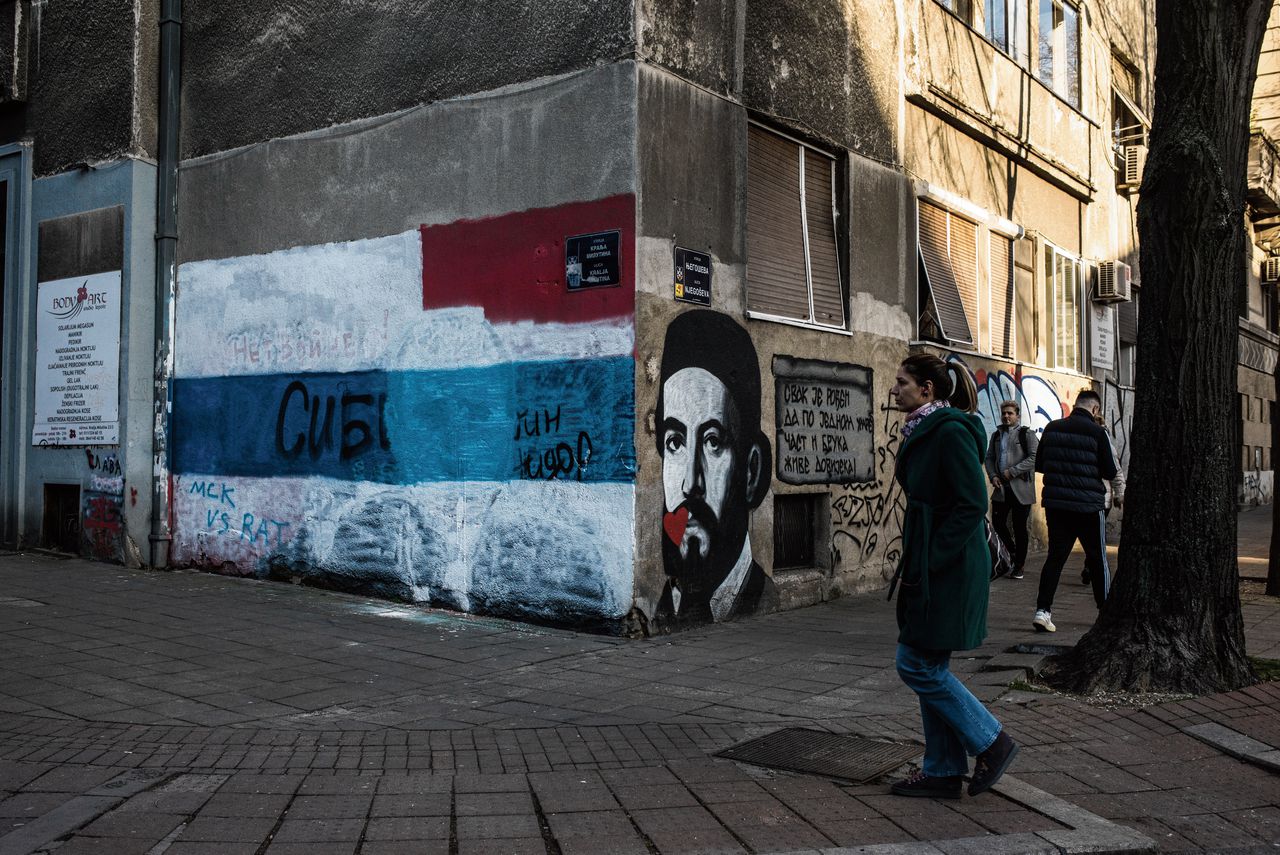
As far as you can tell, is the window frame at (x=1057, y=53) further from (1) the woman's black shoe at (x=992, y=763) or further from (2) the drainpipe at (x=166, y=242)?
(1) the woman's black shoe at (x=992, y=763)

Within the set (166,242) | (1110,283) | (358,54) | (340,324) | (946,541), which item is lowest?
(946,541)

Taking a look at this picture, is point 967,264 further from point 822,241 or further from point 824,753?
point 824,753

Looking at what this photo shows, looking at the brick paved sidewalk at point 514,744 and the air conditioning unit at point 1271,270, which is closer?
the brick paved sidewalk at point 514,744

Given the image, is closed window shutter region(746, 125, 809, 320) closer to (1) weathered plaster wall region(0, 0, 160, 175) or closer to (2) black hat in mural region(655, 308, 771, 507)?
(2) black hat in mural region(655, 308, 771, 507)

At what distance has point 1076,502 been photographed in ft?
26.2

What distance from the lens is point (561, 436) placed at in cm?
814

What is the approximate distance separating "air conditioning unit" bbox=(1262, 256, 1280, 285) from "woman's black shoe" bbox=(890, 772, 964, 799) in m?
27.5

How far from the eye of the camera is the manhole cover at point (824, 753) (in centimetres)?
471

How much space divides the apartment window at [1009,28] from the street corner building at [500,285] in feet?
0.56

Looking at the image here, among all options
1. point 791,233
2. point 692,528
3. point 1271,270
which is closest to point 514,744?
point 692,528

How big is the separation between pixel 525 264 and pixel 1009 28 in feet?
27.5

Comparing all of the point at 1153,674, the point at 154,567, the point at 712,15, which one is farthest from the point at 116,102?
the point at 1153,674

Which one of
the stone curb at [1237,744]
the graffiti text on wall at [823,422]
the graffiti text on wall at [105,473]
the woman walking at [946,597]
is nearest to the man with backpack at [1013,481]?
the graffiti text on wall at [823,422]

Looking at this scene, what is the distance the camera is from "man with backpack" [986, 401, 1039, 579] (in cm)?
1119
